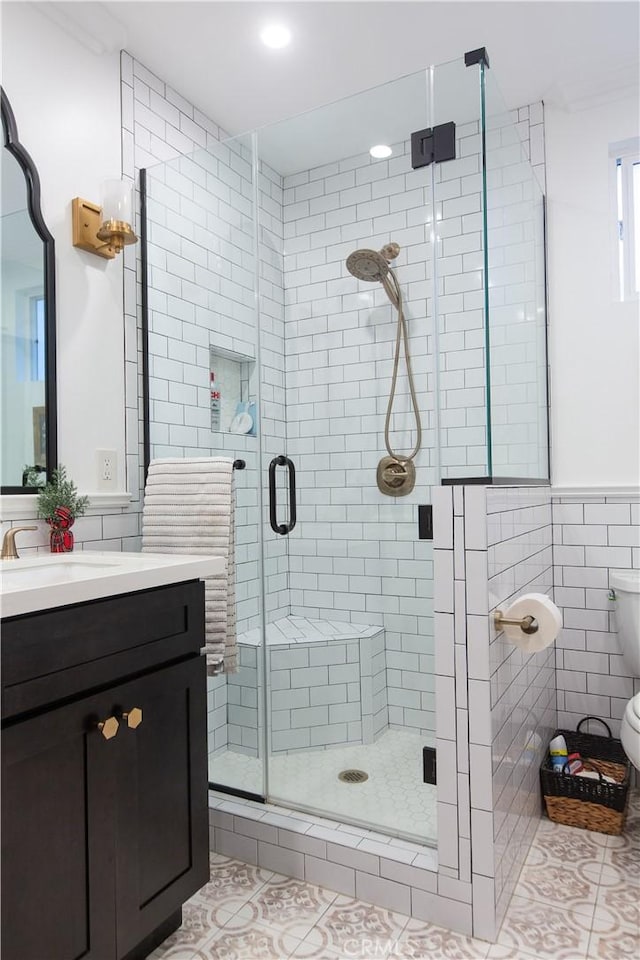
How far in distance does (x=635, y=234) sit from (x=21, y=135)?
220 cm

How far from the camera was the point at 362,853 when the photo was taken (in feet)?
5.66

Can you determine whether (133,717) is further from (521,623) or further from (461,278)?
(461,278)

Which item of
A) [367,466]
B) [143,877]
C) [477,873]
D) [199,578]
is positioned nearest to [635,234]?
[367,466]

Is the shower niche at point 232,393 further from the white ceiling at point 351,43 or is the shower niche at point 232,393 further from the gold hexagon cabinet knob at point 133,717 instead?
the white ceiling at point 351,43

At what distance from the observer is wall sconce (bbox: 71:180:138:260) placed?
6.37 ft

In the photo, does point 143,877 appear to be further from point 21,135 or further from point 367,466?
point 21,135

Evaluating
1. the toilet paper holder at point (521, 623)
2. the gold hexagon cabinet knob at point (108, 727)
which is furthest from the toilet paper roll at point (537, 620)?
the gold hexagon cabinet knob at point (108, 727)

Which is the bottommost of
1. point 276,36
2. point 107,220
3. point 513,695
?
point 513,695

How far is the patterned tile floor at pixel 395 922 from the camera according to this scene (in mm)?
1519

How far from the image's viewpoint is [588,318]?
8.06 ft

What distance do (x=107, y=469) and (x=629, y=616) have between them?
1889 millimetres

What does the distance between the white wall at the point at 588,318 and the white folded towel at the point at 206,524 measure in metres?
1.38

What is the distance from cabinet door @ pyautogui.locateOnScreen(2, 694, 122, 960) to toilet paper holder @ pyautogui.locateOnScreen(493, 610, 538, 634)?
98 centimetres

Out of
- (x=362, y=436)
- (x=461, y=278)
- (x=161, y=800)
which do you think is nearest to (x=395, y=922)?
(x=161, y=800)
